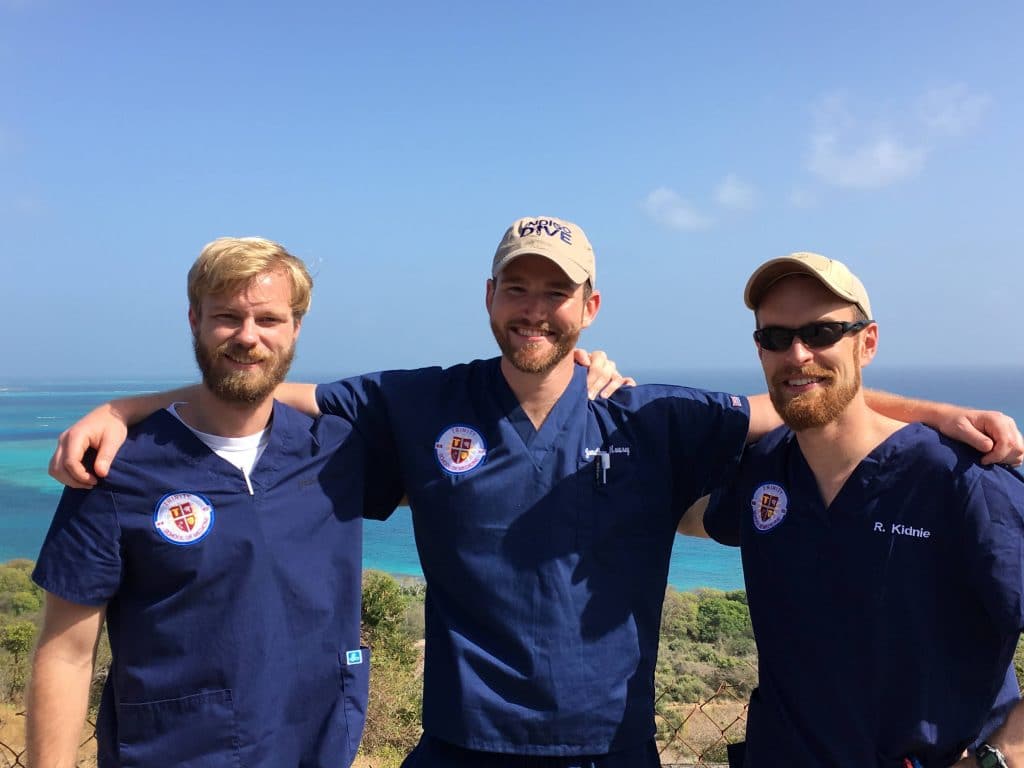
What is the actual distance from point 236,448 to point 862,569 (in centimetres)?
194

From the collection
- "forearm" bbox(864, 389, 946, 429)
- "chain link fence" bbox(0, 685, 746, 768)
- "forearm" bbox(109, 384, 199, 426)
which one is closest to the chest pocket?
"forearm" bbox(864, 389, 946, 429)

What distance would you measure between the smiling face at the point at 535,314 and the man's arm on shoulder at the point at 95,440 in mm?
1168

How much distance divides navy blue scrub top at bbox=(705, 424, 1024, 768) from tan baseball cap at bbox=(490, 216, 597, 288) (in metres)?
1.01

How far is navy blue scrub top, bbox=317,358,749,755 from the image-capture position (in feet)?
8.36

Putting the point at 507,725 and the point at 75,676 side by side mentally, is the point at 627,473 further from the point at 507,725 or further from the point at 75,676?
the point at 75,676

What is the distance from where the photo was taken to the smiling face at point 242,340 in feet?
8.23

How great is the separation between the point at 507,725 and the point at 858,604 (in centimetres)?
112

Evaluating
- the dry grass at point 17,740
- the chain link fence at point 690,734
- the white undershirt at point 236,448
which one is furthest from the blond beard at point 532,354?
the dry grass at point 17,740

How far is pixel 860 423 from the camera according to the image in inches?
97.9

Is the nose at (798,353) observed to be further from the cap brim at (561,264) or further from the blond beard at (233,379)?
the blond beard at (233,379)

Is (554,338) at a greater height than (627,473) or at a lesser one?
greater

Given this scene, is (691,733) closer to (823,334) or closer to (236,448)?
(823,334)

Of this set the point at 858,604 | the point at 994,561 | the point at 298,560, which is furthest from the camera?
the point at 298,560

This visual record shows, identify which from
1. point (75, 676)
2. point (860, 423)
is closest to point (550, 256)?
point (860, 423)
